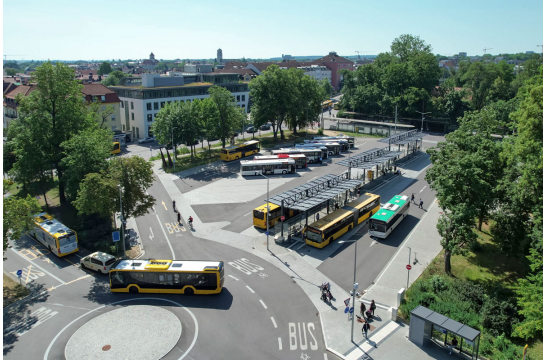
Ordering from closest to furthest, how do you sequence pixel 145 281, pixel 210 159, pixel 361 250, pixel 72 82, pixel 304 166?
pixel 145 281
pixel 361 250
pixel 72 82
pixel 304 166
pixel 210 159

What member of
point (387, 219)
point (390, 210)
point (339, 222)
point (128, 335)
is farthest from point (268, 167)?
point (128, 335)

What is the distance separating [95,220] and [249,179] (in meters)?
22.2

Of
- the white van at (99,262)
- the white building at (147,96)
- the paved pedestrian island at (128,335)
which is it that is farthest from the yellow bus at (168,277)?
the white building at (147,96)

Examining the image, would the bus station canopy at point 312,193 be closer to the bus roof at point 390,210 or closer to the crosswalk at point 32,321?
the bus roof at point 390,210

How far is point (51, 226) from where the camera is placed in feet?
120

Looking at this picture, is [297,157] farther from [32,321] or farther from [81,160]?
[32,321]

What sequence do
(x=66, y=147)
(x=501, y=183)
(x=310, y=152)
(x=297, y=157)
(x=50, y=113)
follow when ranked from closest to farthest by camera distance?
1. (x=501, y=183)
2. (x=66, y=147)
3. (x=50, y=113)
4. (x=297, y=157)
5. (x=310, y=152)

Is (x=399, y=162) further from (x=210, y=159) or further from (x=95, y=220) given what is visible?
(x=95, y=220)

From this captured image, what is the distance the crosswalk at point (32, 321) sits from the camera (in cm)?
2531

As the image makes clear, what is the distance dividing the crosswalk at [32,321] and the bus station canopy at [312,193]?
1970 cm

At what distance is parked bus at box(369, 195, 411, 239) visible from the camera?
37.4 metres

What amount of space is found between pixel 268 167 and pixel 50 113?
28.7 m

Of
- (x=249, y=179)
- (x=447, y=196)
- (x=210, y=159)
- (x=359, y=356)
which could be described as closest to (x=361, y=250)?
(x=447, y=196)

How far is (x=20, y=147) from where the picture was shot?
43625mm
